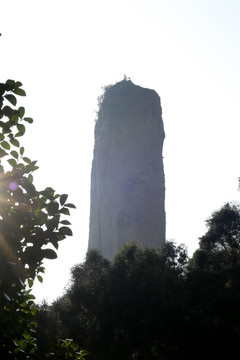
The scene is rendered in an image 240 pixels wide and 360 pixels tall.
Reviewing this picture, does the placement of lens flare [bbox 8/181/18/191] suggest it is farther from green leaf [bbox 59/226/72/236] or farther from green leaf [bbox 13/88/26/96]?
green leaf [bbox 13/88/26/96]

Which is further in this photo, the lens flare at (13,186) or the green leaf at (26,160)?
the green leaf at (26,160)

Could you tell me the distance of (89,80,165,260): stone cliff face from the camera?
59.3m

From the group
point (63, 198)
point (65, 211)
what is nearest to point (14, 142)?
point (63, 198)

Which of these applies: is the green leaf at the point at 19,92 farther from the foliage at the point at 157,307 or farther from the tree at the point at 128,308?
the tree at the point at 128,308

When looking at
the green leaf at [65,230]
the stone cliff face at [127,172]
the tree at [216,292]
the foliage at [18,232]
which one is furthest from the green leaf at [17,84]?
the stone cliff face at [127,172]

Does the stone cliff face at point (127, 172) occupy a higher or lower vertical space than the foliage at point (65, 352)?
higher

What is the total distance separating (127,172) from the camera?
2474 inches

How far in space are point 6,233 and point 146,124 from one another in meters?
63.1

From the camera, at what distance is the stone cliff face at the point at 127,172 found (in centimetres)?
5928

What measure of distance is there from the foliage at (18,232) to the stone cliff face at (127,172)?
54.3 m

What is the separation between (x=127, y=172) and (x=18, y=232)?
59436mm

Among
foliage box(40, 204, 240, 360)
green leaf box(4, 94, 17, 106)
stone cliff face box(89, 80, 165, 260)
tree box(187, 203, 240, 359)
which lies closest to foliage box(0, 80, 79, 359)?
green leaf box(4, 94, 17, 106)

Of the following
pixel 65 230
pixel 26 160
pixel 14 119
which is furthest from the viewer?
pixel 26 160

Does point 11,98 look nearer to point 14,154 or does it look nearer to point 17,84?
point 17,84
